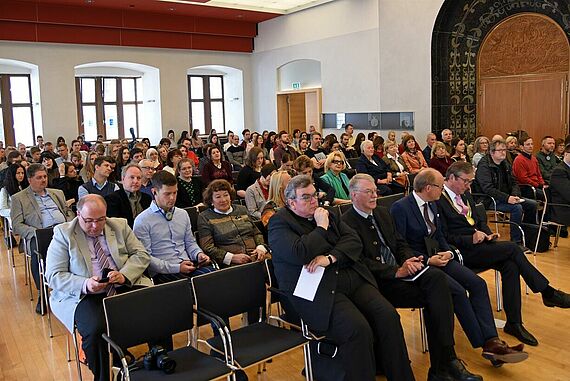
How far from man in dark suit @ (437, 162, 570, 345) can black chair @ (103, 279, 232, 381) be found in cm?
224

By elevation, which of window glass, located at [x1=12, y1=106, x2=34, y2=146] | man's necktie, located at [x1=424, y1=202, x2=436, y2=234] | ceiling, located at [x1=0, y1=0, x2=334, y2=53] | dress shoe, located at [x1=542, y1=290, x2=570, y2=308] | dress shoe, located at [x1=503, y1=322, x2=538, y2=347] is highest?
ceiling, located at [x1=0, y1=0, x2=334, y2=53]

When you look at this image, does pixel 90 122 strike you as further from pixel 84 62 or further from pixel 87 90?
pixel 84 62

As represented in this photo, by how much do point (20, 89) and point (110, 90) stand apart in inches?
101

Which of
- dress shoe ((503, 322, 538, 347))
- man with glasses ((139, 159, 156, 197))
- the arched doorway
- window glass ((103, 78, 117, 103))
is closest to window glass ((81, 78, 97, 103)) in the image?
window glass ((103, 78, 117, 103))

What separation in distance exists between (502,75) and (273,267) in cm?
942

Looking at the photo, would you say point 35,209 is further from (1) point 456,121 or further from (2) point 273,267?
(1) point 456,121

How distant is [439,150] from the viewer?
8336 mm

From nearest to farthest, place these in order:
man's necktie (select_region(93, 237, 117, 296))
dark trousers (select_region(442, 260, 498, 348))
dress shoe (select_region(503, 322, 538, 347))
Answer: man's necktie (select_region(93, 237, 117, 296)) < dark trousers (select_region(442, 260, 498, 348)) < dress shoe (select_region(503, 322, 538, 347))

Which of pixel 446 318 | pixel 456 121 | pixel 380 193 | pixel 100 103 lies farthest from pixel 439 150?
pixel 100 103

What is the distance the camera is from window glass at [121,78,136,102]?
1666 cm

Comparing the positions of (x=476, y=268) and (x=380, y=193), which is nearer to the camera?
(x=476, y=268)

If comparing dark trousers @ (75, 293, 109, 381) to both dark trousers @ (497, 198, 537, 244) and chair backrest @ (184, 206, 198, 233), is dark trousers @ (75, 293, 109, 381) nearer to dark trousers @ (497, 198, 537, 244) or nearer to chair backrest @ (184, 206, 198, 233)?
chair backrest @ (184, 206, 198, 233)

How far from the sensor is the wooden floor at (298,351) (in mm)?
3590

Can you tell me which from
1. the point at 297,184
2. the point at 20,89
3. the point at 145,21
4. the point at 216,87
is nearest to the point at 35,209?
the point at 297,184
